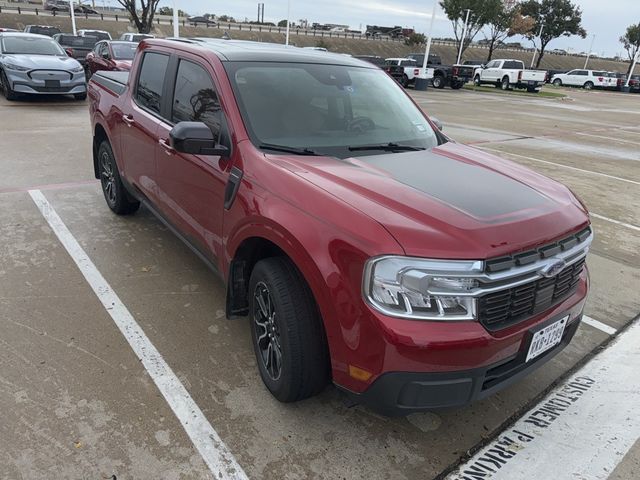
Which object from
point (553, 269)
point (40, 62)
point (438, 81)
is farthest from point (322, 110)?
point (438, 81)

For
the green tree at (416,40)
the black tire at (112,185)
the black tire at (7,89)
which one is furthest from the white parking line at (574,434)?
the green tree at (416,40)

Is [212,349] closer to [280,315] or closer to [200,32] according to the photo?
[280,315]

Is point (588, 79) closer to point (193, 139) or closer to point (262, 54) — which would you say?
point (262, 54)

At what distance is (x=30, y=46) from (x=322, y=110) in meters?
13.2

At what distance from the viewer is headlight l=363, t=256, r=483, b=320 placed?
2018 mm

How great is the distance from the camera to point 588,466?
8.00 feet

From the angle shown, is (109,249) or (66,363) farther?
(109,249)

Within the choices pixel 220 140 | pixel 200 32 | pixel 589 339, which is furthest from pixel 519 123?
pixel 200 32

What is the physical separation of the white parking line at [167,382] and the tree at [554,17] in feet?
221

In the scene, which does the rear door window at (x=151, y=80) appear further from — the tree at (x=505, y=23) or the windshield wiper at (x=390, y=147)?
the tree at (x=505, y=23)

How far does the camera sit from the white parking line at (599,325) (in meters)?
3.68

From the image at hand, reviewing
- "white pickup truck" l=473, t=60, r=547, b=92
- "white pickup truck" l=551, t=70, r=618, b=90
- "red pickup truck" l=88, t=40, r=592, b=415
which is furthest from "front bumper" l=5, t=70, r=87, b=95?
"white pickup truck" l=551, t=70, r=618, b=90

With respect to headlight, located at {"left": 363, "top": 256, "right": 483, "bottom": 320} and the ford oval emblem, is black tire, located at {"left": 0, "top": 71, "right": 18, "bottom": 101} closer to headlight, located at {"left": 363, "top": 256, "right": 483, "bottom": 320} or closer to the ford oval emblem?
headlight, located at {"left": 363, "top": 256, "right": 483, "bottom": 320}

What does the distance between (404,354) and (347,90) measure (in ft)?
6.98
